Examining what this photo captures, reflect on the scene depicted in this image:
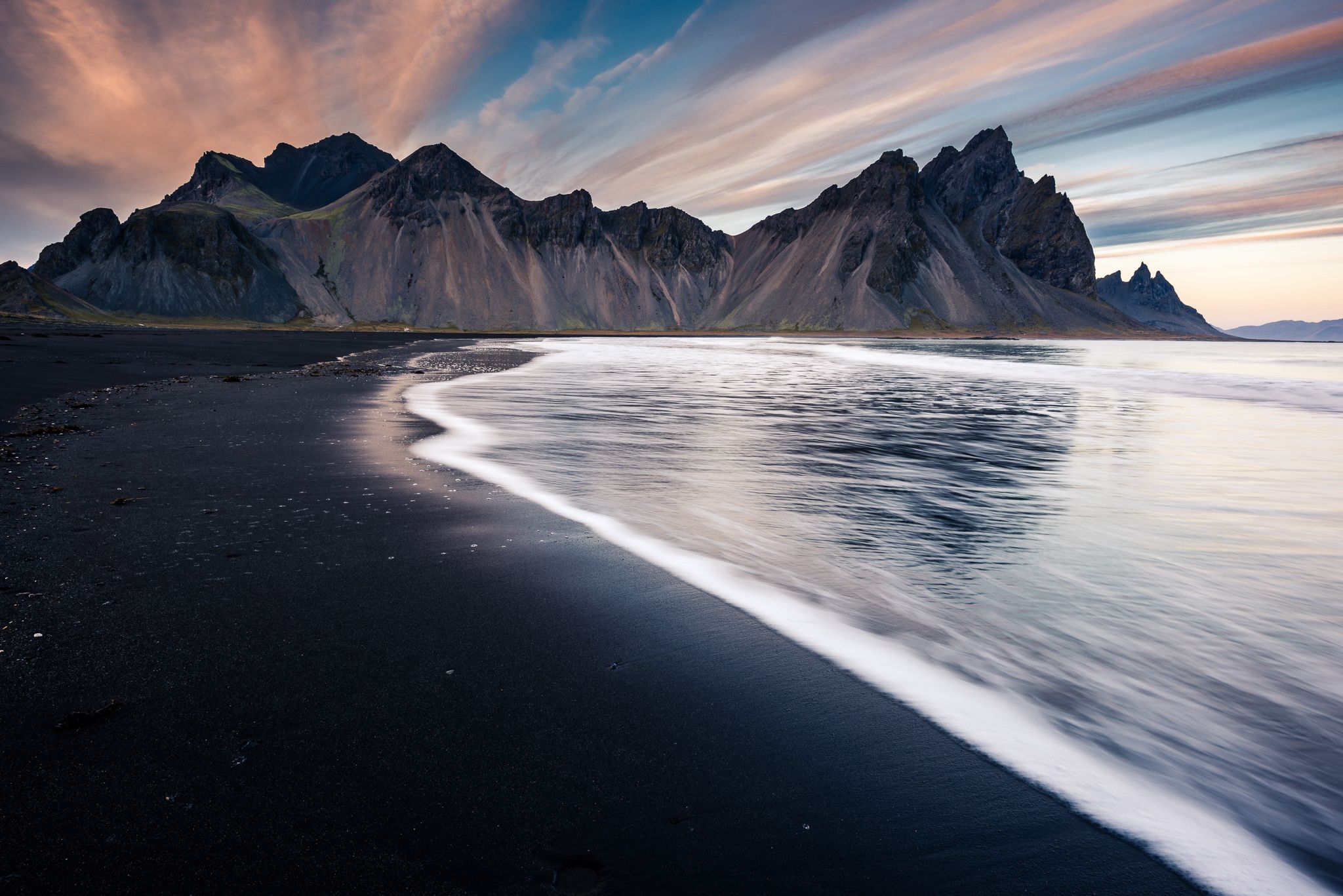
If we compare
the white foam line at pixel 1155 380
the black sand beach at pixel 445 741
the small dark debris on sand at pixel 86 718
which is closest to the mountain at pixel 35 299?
the white foam line at pixel 1155 380

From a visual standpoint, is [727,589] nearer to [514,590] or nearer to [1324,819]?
[514,590]

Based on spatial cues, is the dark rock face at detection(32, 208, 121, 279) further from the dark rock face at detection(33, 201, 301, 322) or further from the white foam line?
the white foam line

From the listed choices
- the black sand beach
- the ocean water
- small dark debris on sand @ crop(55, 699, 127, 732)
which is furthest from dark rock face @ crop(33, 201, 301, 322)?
small dark debris on sand @ crop(55, 699, 127, 732)

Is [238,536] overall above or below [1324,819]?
above

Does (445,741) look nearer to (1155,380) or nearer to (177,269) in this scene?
(1155,380)

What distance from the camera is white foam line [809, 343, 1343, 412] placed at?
105 ft

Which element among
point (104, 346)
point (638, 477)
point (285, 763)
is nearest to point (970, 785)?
point (285, 763)

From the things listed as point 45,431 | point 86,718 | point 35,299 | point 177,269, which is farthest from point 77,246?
point 86,718

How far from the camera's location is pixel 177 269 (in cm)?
16788

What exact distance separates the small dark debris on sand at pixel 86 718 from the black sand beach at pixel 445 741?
0.02 m

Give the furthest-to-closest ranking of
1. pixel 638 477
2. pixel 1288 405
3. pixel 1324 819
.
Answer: pixel 1288 405 < pixel 638 477 < pixel 1324 819

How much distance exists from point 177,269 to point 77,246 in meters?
45.5

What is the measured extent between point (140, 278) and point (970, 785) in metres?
219

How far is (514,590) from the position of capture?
545cm
